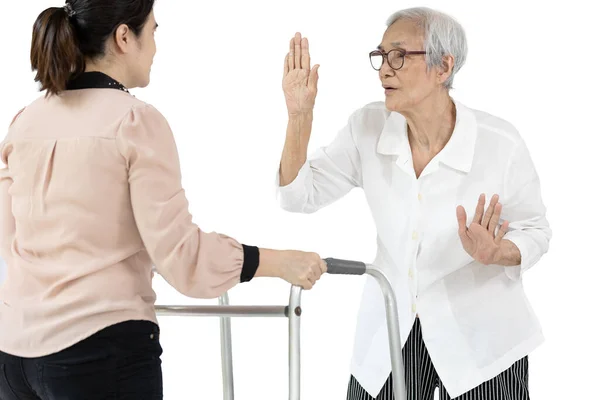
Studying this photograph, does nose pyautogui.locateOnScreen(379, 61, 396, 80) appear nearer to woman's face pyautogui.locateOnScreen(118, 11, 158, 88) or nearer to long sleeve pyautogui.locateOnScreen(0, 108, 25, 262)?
woman's face pyautogui.locateOnScreen(118, 11, 158, 88)

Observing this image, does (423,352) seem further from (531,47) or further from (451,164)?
(531,47)

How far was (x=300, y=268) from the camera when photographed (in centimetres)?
204

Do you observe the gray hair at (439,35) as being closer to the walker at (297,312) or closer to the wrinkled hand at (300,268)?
the walker at (297,312)

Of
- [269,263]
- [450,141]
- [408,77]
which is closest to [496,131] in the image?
[450,141]

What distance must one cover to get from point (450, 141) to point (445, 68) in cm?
22

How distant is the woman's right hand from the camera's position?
1.99m

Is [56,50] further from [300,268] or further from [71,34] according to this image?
[300,268]

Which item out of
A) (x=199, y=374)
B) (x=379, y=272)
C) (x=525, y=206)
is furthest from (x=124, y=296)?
(x=199, y=374)

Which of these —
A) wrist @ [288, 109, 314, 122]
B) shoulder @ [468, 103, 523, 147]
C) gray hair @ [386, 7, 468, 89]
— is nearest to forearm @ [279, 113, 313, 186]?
wrist @ [288, 109, 314, 122]

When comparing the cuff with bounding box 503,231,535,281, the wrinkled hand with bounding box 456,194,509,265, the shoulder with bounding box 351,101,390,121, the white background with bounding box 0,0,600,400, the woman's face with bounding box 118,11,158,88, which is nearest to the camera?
the woman's face with bounding box 118,11,158,88

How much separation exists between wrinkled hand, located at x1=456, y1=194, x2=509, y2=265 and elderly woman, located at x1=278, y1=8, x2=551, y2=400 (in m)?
0.11

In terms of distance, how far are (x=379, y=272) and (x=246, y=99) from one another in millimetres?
2019

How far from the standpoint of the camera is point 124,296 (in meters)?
1.88

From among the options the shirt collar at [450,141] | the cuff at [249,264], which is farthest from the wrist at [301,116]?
the cuff at [249,264]
